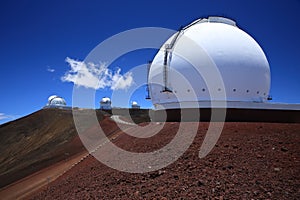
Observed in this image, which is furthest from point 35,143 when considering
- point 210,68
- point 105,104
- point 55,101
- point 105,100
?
point 105,100

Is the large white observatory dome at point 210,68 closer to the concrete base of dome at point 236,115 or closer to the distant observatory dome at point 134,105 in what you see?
the concrete base of dome at point 236,115

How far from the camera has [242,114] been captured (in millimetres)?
15945

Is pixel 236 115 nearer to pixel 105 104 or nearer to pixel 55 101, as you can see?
pixel 105 104

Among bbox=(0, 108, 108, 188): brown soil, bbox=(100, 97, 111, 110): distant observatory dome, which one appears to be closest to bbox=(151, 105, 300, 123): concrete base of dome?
bbox=(0, 108, 108, 188): brown soil

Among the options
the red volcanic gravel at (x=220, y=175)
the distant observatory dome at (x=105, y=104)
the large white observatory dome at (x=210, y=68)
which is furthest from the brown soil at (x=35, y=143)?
the distant observatory dome at (x=105, y=104)

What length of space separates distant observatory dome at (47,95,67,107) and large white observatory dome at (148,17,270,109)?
156 ft

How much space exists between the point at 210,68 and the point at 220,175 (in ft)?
30.5

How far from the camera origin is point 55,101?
60.4 m

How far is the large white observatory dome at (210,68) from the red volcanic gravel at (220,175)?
464cm

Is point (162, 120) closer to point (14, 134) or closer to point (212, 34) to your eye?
point (212, 34)

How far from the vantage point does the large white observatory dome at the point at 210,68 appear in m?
15.9

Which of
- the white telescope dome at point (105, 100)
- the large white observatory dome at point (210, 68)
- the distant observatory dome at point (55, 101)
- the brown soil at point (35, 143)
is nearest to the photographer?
the large white observatory dome at point (210, 68)

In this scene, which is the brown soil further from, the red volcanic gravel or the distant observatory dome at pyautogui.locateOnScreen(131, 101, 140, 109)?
the distant observatory dome at pyautogui.locateOnScreen(131, 101, 140, 109)

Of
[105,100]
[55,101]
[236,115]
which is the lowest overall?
[236,115]
